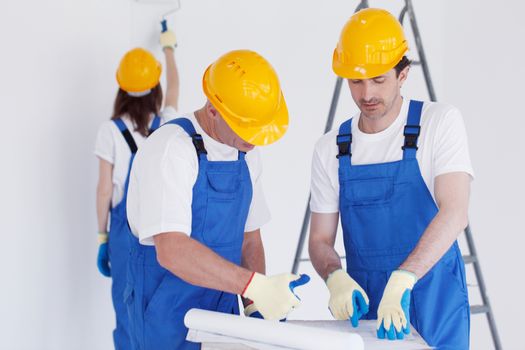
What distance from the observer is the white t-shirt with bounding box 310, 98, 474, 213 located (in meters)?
2.04

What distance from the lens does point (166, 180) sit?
1.81m

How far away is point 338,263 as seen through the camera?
2150 mm

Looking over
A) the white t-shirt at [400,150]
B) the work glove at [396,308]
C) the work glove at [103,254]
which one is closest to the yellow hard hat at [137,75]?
the work glove at [103,254]

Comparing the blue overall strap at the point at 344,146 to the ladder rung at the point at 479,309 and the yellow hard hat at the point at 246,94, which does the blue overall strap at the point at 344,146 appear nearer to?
the yellow hard hat at the point at 246,94

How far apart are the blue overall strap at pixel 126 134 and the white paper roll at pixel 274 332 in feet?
5.74

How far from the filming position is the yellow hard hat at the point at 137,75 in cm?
339

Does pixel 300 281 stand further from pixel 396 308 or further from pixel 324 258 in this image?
pixel 324 258

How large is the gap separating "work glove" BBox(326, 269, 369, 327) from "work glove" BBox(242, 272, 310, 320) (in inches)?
6.5

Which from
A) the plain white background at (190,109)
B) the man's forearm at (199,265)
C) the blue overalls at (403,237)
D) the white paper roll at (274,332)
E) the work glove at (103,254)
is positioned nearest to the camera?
the white paper roll at (274,332)

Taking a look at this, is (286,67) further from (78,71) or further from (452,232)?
(452,232)

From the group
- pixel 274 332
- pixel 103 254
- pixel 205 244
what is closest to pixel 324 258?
pixel 205 244

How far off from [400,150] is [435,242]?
319 mm

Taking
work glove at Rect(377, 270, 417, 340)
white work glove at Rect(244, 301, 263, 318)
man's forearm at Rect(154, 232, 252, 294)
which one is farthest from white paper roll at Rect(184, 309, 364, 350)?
white work glove at Rect(244, 301, 263, 318)

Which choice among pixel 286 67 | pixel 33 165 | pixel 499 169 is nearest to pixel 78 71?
pixel 33 165
